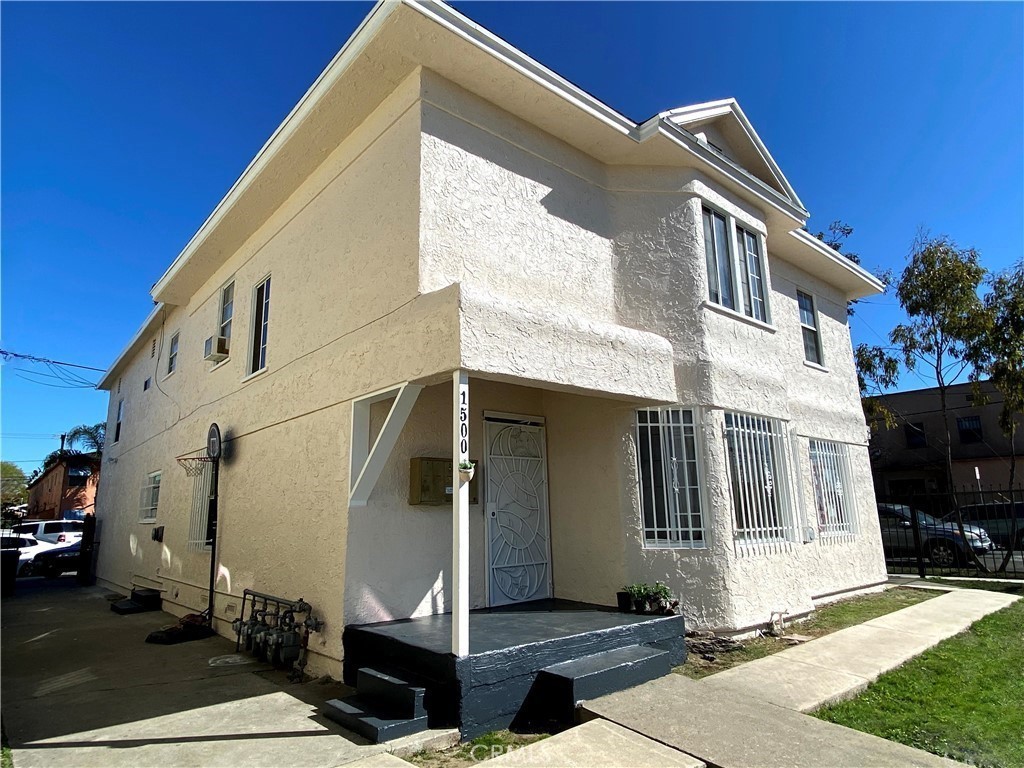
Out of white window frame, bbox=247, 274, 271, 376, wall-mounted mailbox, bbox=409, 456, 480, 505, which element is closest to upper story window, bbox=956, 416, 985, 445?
wall-mounted mailbox, bbox=409, 456, 480, 505

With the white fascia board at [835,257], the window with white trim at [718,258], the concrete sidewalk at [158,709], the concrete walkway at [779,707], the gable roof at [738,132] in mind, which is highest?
Result: the gable roof at [738,132]

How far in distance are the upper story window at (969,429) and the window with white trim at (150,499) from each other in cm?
3161

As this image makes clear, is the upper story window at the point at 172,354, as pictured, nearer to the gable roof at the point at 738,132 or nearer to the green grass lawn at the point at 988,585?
the gable roof at the point at 738,132

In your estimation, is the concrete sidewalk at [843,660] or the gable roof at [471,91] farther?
the gable roof at [471,91]

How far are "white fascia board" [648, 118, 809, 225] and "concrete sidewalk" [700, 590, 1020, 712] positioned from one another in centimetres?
609

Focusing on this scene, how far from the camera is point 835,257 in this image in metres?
11.4

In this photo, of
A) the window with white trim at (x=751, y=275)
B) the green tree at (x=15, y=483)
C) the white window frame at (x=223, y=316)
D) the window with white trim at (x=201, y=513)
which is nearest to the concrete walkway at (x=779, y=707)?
the window with white trim at (x=751, y=275)

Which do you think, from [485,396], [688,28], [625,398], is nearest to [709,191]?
[688,28]

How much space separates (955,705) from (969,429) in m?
28.4

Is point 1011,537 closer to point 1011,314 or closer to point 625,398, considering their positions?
point 1011,314

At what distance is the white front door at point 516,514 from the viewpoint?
285 inches

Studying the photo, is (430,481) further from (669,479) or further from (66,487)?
(66,487)

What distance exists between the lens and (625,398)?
6.91m

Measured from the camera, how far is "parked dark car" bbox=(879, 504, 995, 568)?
1398cm
